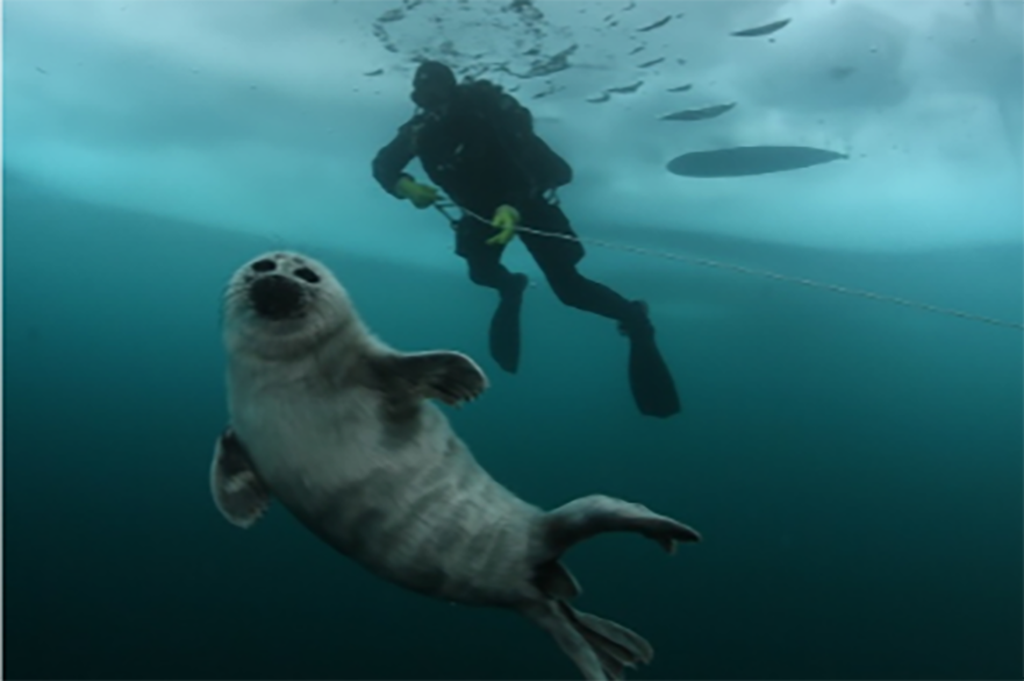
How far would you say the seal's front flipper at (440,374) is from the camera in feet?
12.4

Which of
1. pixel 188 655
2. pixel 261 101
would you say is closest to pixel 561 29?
pixel 261 101

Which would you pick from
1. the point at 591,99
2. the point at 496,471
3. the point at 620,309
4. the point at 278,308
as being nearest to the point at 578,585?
the point at 278,308

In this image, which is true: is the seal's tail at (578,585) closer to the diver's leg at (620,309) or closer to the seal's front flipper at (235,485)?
the seal's front flipper at (235,485)

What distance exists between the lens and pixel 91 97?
35.3 feet

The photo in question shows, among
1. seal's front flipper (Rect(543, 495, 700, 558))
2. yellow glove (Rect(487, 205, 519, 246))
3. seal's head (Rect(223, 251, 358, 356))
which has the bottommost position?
seal's front flipper (Rect(543, 495, 700, 558))

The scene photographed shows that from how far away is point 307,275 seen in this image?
3.85m

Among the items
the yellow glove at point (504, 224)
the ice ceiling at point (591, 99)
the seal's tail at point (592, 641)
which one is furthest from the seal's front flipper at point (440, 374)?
the ice ceiling at point (591, 99)

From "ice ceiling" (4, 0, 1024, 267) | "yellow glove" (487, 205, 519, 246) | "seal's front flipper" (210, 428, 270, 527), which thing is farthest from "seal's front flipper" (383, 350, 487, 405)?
"ice ceiling" (4, 0, 1024, 267)

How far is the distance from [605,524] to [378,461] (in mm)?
950

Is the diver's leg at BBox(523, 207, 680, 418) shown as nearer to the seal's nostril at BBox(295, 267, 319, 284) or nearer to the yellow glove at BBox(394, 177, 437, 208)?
the yellow glove at BBox(394, 177, 437, 208)

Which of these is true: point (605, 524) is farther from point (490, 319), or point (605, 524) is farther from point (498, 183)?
point (490, 319)

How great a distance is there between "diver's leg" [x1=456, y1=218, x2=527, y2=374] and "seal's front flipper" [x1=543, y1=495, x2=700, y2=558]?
3477 millimetres

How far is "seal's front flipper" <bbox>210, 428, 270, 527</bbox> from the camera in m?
4.06

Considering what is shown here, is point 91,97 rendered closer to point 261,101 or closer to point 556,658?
point 261,101
